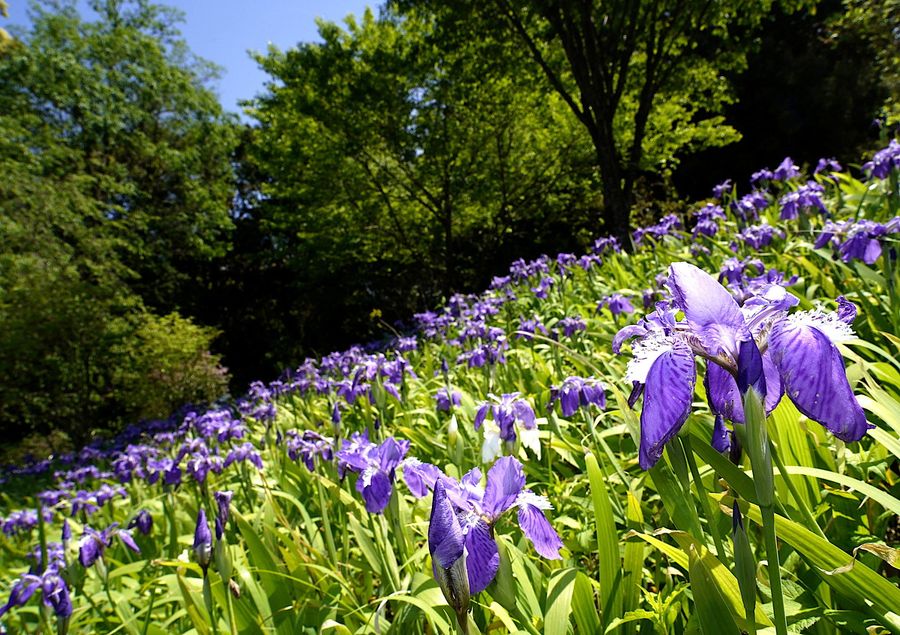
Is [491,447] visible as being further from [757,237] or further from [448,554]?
[757,237]

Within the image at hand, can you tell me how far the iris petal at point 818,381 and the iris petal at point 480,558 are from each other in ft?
1.87

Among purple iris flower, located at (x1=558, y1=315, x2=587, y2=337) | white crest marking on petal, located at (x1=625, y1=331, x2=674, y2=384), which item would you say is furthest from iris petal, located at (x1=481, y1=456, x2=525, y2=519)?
purple iris flower, located at (x1=558, y1=315, x2=587, y2=337)

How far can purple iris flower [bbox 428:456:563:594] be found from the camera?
92cm

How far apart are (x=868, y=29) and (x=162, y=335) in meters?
17.6

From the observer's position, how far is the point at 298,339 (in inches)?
639

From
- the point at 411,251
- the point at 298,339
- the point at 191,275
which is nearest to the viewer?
the point at 411,251

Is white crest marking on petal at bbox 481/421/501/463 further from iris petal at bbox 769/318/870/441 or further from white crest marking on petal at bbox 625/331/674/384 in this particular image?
iris petal at bbox 769/318/870/441

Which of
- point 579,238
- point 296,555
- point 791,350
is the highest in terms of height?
point 579,238

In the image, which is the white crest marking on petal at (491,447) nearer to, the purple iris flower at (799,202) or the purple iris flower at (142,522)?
the purple iris flower at (142,522)

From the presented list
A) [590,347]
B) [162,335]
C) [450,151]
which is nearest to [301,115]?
[450,151]

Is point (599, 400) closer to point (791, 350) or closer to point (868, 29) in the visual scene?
point (791, 350)

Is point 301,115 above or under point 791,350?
above

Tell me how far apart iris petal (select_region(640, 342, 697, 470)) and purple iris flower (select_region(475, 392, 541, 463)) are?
1.02 meters

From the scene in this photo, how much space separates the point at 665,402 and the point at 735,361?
0.13 m
